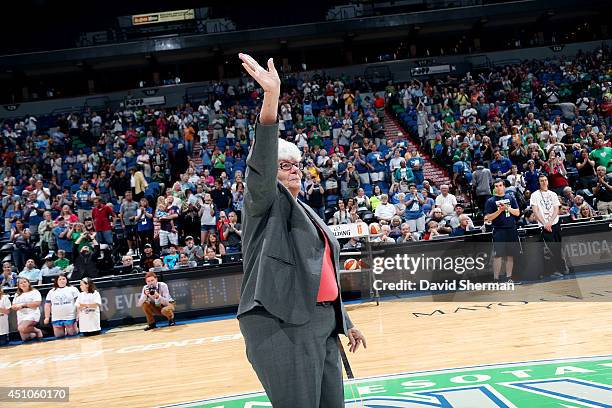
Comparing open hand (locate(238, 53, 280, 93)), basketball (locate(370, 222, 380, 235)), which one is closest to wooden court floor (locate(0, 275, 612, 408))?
basketball (locate(370, 222, 380, 235))

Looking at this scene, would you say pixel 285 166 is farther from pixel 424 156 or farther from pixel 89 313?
pixel 424 156

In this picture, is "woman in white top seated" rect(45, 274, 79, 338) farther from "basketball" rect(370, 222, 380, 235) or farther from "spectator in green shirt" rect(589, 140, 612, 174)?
"spectator in green shirt" rect(589, 140, 612, 174)

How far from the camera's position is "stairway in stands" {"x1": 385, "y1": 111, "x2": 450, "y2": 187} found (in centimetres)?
1609

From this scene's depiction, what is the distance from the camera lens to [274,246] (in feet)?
7.54

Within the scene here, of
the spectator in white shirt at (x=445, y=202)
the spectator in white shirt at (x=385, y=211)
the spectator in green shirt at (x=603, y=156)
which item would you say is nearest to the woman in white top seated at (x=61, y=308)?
the spectator in white shirt at (x=385, y=211)

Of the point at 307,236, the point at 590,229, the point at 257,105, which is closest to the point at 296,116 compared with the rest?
the point at 257,105

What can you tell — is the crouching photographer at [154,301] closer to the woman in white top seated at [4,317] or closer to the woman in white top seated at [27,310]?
the woman in white top seated at [27,310]

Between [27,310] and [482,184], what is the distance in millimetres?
9519

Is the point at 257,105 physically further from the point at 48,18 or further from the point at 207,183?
the point at 48,18

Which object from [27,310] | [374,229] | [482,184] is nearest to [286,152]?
[374,229]

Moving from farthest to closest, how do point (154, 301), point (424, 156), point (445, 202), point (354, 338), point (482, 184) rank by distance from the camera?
point (424, 156), point (482, 184), point (445, 202), point (154, 301), point (354, 338)

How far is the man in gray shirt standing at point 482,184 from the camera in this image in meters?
13.4

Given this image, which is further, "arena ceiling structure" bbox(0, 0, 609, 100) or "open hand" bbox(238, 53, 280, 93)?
"arena ceiling structure" bbox(0, 0, 609, 100)

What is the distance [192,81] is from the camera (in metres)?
26.1
